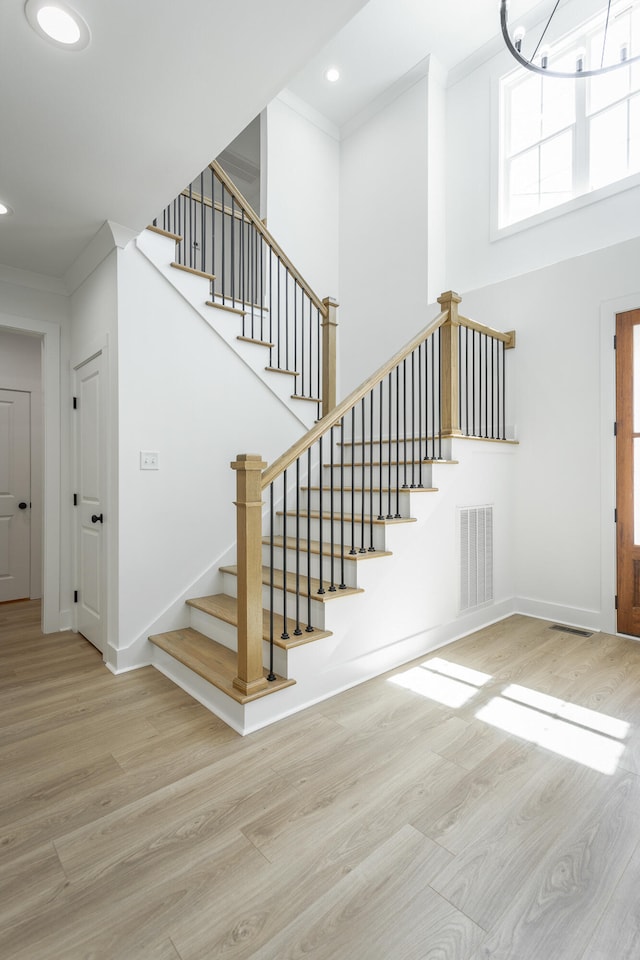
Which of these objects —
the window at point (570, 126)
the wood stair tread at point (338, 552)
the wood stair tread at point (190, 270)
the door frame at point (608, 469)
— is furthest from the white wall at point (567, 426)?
the wood stair tread at point (190, 270)

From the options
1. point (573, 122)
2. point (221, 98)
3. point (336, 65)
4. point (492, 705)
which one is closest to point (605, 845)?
point (492, 705)

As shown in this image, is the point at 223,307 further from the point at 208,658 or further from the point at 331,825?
the point at 331,825

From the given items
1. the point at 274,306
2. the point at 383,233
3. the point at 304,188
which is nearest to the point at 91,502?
the point at 274,306

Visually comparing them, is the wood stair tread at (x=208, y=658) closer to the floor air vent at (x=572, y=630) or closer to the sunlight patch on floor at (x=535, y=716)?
the sunlight patch on floor at (x=535, y=716)

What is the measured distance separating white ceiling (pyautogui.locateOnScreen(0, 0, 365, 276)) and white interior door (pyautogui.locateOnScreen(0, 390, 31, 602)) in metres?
2.61

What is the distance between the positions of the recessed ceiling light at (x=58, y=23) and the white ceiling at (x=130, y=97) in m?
0.03

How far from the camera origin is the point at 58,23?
5.00ft

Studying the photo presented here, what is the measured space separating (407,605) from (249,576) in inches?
45.8

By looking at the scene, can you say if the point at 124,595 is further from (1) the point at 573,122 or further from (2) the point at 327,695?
→ (1) the point at 573,122

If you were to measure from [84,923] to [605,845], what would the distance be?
1.52m

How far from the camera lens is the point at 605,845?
1.48 m

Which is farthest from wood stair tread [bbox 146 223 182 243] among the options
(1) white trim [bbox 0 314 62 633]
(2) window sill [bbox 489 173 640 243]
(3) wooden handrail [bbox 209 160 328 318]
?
(2) window sill [bbox 489 173 640 243]

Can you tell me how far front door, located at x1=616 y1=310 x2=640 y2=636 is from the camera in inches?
130

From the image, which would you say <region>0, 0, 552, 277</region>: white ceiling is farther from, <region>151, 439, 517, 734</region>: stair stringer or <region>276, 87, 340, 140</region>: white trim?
<region>276, 87, 340, 140</region>: white trim
